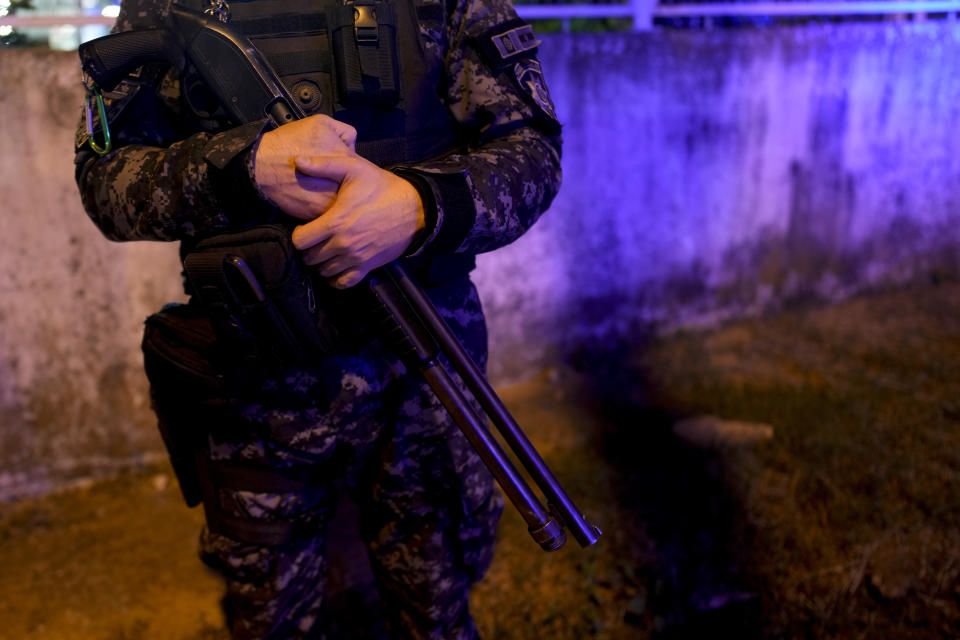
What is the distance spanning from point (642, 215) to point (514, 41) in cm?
253

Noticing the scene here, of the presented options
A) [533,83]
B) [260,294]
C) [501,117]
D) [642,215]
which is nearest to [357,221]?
[260,294]

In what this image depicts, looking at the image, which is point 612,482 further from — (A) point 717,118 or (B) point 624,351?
(A) point 717,118

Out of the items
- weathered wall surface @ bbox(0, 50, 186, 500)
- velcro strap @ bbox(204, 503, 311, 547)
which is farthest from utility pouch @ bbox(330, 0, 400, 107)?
weathered wall surface @ bbox(0, 50, 186, 500)

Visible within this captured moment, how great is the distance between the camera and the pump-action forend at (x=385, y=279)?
49.4 inches

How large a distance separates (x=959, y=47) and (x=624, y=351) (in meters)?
3.09

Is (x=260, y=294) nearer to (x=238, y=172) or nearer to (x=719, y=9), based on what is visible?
(x=238, y=172)

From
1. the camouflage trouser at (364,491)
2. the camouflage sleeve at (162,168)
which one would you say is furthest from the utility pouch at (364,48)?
the camouflage trouser at (364,491)

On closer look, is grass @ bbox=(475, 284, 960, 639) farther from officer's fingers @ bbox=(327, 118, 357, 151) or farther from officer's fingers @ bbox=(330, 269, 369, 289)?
officer's fingers @ bbox=(327, 118, 357, 151)

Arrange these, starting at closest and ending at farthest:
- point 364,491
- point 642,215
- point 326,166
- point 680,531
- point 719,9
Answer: point 326,166, point 364,491, point 680,531, point 642,215, point 719,9

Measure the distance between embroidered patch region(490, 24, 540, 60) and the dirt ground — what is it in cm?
177

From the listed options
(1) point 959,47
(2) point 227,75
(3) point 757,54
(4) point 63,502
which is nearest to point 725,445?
(3) point 757,54

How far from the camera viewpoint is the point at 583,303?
3.84 meters

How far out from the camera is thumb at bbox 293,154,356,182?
1134mm

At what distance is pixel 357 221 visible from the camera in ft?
3.81
